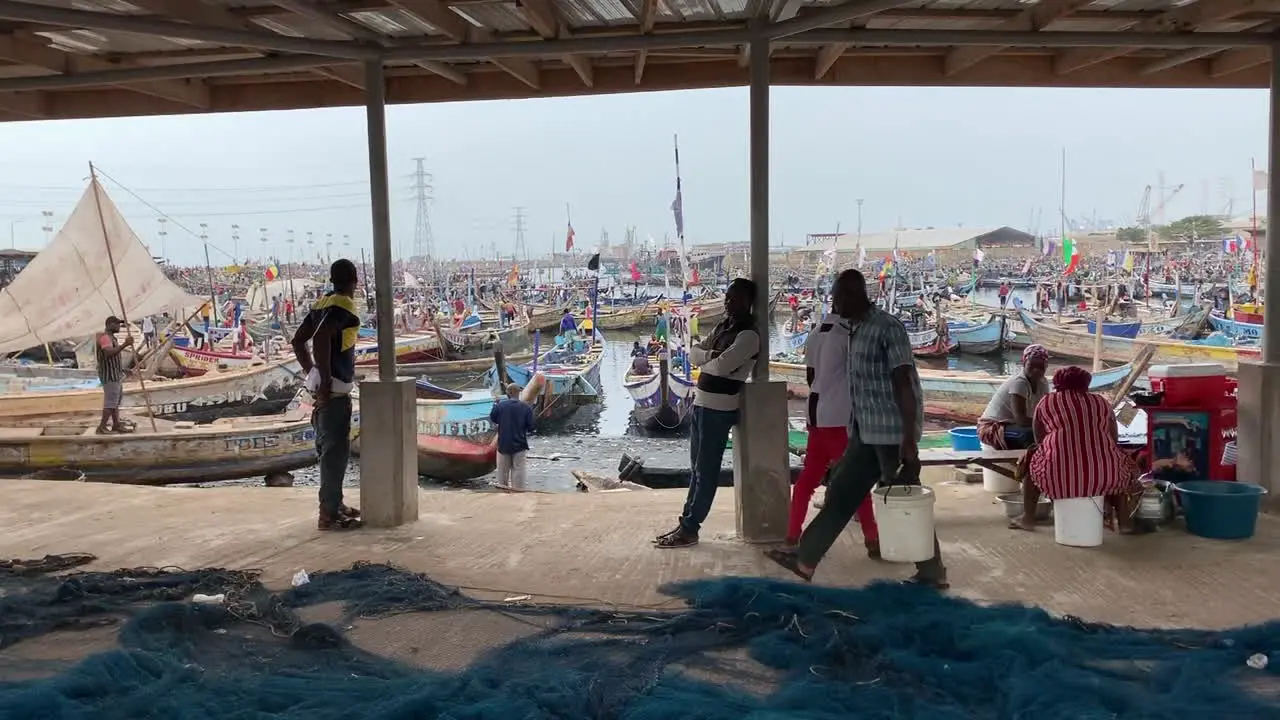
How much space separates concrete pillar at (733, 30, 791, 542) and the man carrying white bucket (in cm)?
74

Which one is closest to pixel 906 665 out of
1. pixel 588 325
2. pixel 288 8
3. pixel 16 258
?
pixel 288 8

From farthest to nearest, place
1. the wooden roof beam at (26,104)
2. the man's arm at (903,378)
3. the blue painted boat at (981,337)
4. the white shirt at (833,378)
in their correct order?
1. the blue painted boat at (981,337)
2. the wooden roof beam at (26,104)
3. the white shirt at (833,378)
4. the man's arm at (903,378)

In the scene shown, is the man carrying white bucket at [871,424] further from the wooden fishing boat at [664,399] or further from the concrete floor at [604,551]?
the wooden fishing boat at [664,399]

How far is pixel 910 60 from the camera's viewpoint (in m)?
6.12

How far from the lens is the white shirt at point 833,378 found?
15.4 feet

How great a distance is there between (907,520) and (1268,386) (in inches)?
107

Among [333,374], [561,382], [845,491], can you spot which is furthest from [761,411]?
[561,382]

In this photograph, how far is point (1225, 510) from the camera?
16.4ft

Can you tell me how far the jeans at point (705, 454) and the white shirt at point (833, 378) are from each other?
52 centimetres

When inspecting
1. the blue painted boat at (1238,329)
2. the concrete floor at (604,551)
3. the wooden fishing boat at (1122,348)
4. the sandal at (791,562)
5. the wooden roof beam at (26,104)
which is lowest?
the wooden fishing boat at (1122,348)

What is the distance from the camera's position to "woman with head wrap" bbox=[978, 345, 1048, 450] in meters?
5.92

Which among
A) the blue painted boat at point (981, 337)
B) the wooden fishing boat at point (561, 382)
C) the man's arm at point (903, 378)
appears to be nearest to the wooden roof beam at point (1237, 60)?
the man's arm at point (903, 378)

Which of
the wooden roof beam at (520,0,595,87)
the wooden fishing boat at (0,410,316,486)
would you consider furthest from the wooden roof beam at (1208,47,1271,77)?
the wooden fishing boat at (0,410,316,486)

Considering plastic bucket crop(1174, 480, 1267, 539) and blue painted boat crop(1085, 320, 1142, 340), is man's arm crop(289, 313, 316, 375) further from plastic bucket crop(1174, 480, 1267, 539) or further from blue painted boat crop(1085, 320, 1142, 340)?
blue painted boat crop(1085, 320, 1142, 340)
